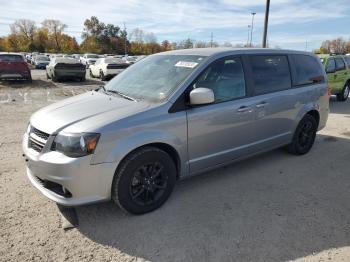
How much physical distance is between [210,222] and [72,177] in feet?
4.98

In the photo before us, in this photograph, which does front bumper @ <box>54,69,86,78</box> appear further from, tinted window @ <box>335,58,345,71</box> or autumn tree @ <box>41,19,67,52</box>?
autumn tree @ <box>41,19,67,52</box>

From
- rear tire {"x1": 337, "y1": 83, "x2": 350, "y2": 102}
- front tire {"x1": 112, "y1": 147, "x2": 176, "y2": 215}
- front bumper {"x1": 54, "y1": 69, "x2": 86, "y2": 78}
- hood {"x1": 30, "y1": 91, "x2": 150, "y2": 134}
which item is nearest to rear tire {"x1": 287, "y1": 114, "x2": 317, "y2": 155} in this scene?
front tire {"x1": 112, "y1": 147, "x2": 176, "y2": 215}

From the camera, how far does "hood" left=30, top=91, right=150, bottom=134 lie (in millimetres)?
3150

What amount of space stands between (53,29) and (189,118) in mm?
109191

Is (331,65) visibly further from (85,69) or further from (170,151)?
(85,69)

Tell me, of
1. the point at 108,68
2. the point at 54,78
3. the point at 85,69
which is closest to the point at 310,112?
the point at 85,69

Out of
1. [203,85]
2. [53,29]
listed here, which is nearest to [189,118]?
[203,85]

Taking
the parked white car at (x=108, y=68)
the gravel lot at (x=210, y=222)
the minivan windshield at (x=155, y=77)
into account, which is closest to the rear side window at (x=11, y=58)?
the parked white car at (x=108, y=68)

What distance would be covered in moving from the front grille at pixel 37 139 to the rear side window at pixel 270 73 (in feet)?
9.15

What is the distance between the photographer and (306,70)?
5438 mm

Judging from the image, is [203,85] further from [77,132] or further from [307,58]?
[307,58]

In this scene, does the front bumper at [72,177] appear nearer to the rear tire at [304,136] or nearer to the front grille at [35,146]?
the front grille at [35,146]

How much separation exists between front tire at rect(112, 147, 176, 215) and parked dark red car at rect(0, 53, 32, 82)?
15491 mm

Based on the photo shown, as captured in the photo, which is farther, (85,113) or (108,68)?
(108,68)
